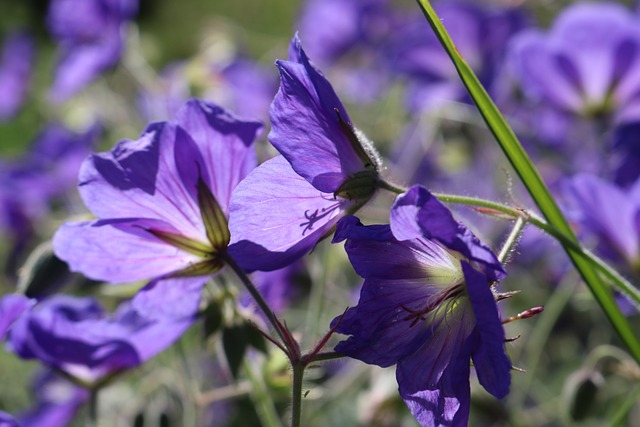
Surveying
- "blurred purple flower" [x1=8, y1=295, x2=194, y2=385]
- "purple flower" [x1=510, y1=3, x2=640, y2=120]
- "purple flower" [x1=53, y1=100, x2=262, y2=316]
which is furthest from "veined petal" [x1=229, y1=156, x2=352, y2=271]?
"purple flower" [x1=510, y1=3, x2=640, y2=120]

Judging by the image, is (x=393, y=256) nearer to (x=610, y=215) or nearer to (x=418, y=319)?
(x=418, y=319)

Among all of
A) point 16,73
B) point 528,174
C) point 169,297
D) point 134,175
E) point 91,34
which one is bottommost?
point 16,73

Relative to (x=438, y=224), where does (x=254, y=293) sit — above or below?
below

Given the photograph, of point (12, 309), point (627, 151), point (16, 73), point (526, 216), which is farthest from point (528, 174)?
point (16, 73)

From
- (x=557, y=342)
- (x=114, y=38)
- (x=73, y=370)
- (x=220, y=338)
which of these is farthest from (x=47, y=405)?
(x=557, y=342)

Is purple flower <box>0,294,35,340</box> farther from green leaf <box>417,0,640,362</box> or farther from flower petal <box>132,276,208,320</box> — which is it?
green leaf <box>417,0,640,362</box>

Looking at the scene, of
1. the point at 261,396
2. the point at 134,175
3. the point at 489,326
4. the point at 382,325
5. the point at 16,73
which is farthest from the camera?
the point at 16,73

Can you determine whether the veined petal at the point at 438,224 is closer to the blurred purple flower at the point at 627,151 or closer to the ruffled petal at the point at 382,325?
the ruffled petal at the point at 382,325

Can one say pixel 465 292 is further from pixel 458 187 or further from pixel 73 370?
pixel 458 187
